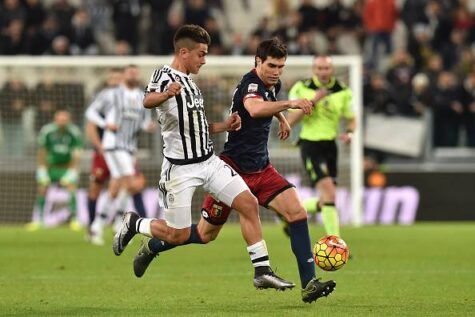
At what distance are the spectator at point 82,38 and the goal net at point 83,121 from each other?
346 cm

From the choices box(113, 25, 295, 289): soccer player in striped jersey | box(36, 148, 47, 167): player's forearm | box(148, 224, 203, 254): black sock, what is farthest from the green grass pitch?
box(36, 148, 47, 167): player's forearm

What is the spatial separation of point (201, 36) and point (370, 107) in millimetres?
13734

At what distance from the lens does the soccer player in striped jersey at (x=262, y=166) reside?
9242mm

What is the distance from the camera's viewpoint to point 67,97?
21.2 metres

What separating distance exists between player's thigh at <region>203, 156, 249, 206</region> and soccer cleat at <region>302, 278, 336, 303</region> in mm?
956

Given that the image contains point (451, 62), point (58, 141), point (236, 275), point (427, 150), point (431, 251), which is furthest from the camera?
point (451, 62)

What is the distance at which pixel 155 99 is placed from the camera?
9.16 m

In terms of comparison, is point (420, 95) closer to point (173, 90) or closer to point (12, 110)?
point (12, 110)

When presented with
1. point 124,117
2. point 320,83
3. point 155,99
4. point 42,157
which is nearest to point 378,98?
point 42,157

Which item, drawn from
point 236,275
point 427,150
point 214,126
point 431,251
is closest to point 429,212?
point 427,150

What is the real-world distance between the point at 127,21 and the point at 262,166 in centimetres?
1613

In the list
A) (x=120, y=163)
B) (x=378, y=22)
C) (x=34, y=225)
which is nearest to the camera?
(x=120, y=163)

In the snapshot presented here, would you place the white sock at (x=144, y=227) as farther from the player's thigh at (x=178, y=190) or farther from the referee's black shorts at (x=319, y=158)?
the referee's black shorts at (x=319, y=158)

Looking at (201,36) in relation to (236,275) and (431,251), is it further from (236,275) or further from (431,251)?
(431,251)
